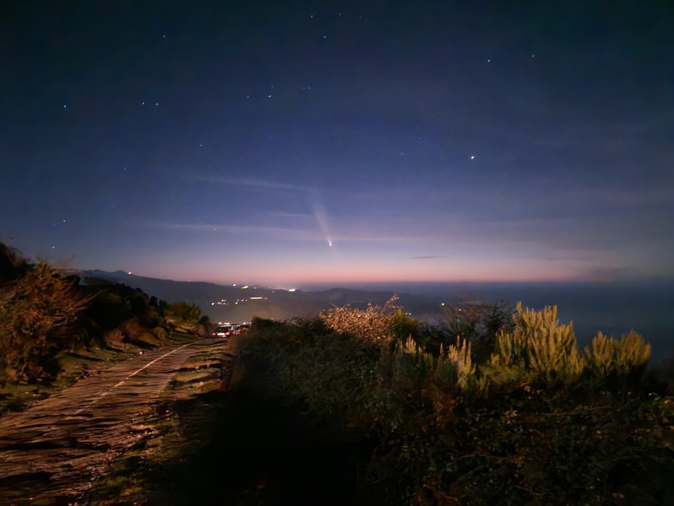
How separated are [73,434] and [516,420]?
25.5 feet

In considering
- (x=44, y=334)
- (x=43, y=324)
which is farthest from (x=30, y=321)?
(x=44, y=334)

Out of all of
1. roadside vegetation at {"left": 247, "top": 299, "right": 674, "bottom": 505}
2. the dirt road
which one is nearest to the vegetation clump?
the dirt road

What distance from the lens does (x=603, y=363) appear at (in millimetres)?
6348

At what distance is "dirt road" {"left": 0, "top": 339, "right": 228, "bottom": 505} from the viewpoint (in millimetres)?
6289

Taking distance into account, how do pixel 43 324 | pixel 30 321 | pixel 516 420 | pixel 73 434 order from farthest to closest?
pixel 43 324 → pixel 30 321 → pixel 73 434 → pixel 516 420

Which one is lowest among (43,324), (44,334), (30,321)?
(44,334)

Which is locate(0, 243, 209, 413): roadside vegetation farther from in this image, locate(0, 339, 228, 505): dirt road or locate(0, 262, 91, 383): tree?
locate(0, 339, 228, 505): dirt road

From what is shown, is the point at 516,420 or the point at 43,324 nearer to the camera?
the point at 516,420

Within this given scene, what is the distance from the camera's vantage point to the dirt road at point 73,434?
20.6 feet

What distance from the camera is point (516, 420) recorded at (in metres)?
5.46

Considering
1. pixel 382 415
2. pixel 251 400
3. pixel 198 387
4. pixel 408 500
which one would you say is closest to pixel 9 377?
pixel 198 387

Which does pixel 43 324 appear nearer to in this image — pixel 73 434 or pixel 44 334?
pixel 44 334

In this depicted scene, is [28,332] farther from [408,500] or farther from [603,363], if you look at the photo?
[603,363]

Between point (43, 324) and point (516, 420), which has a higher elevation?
point (43, 324)
